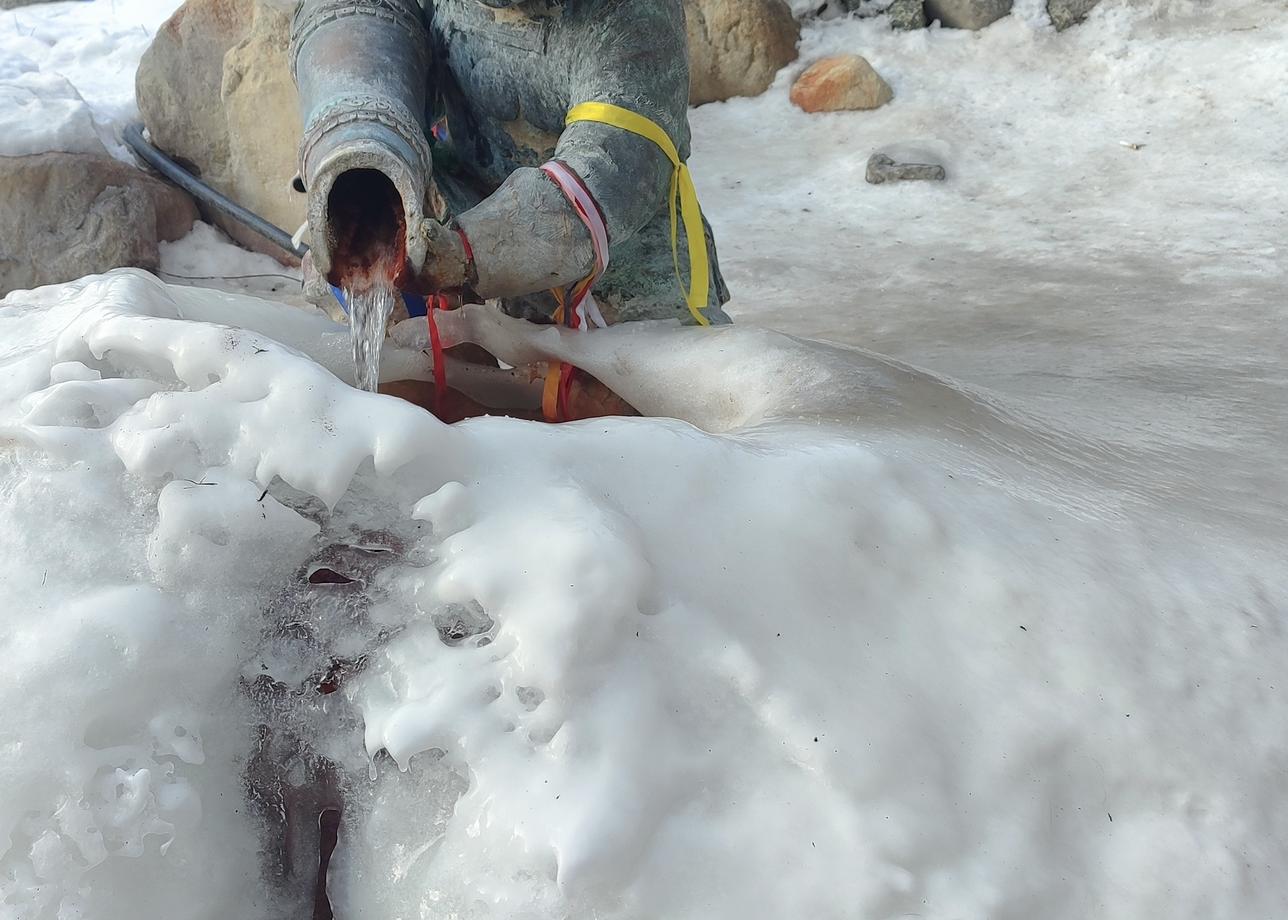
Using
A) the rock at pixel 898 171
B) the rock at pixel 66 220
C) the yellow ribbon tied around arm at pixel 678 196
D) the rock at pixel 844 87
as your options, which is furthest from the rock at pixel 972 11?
the yellow ribbon tied around arm at pixel 678 196

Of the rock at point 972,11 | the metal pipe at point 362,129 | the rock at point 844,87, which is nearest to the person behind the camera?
the metal pipe at point 362,129

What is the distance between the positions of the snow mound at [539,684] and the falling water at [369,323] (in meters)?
0.37

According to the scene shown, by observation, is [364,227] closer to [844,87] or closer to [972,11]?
[844,87]

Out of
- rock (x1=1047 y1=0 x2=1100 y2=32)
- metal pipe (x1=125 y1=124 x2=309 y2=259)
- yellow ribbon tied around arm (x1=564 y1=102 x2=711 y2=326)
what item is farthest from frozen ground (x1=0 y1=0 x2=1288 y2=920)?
rock (x1=1047 y1=0 x2=1100 y2=32)

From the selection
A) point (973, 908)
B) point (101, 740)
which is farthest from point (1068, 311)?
point (101, 740)

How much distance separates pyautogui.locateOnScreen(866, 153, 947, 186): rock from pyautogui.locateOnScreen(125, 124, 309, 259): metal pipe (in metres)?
2.21

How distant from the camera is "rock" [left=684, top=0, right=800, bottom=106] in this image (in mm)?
4699

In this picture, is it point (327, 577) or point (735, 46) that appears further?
point (735, 46)

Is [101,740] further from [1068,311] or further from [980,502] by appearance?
[1068,311]

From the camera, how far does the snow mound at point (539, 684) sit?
0.60 meters

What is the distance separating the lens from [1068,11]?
4680 millimetres

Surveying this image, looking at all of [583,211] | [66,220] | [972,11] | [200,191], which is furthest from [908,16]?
[583,211]

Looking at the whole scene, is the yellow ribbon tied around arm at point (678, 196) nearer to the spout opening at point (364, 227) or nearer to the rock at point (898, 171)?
the spout opening at point (364, 227)

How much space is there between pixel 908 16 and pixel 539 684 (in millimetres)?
4974
